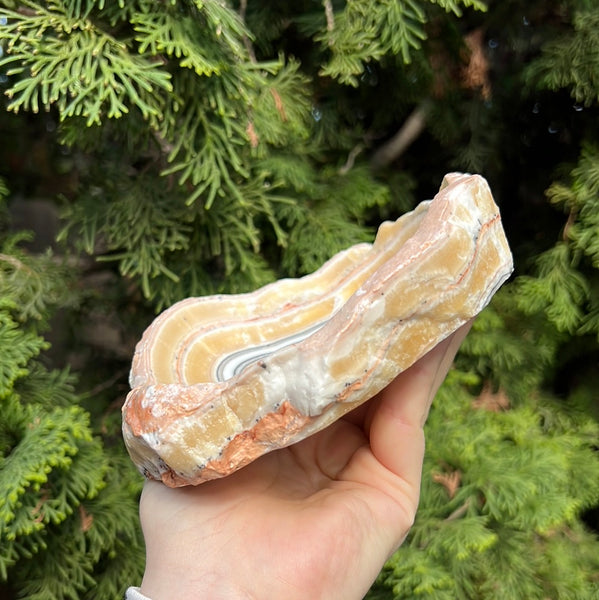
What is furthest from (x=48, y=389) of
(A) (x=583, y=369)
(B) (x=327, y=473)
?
(A) (x=583, y=369)

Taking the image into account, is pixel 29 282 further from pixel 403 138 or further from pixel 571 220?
pixel 571 220

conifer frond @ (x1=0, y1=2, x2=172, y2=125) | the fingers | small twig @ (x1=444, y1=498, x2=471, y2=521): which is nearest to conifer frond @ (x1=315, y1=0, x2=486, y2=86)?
conifer frond @ (x1=0, y1=2, x2=172, y2=125)

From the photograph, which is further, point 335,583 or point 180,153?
point 180,153

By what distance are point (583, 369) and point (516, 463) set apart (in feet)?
2.25

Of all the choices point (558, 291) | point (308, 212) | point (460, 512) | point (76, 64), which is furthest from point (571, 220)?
point (76, 64)

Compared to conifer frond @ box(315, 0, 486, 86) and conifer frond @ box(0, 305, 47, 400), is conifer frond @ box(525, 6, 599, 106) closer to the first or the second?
conifer frond @ box(315, 0, 486, 86)

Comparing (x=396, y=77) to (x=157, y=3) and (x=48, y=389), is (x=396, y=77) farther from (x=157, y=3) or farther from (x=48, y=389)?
(x=48, y=389)

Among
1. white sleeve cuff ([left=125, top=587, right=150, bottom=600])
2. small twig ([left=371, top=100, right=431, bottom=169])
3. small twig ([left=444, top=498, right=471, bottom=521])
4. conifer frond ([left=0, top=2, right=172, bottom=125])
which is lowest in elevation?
white sleeve cuff ([left=125, top=587, right=150, bottom=600])

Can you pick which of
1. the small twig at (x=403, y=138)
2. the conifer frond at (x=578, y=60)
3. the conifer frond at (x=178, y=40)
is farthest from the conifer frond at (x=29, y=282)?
the conifer frond at (x=578, y=60)

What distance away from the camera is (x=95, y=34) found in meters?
0.95

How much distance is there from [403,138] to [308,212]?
434 millimetres

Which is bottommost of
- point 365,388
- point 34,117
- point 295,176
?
point 34,117

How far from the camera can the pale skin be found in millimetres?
657

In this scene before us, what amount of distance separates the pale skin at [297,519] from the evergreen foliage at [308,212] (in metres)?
0.35
